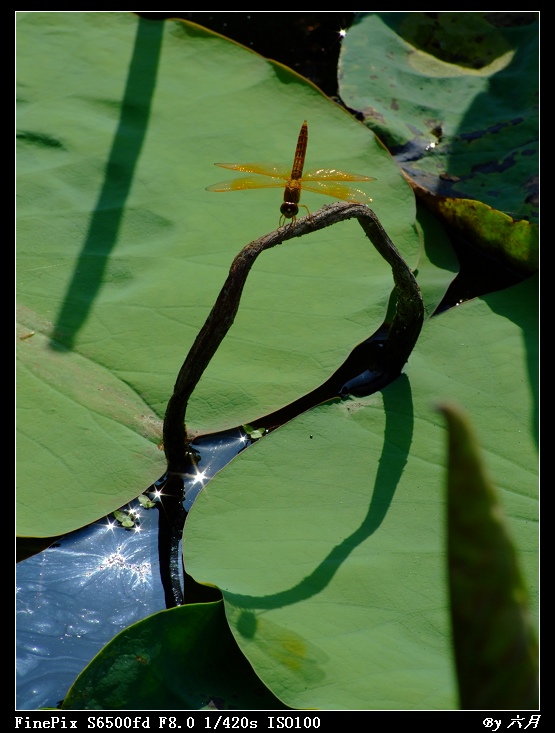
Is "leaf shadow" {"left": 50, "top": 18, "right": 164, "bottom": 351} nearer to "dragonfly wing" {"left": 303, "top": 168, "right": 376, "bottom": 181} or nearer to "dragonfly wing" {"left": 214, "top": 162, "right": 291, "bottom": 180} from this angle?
"dragonfly wing" {"left": 214, "top": 162, "right": 291, "bottom": 180}

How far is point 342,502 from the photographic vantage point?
1406mm

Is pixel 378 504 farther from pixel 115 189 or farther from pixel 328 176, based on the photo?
pixel 115 189

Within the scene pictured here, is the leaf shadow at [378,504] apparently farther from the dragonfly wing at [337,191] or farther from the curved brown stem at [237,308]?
the dragonfly wing at [337,191]

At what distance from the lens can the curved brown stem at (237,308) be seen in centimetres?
129

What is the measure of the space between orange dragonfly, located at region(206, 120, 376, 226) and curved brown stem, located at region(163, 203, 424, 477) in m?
0.16

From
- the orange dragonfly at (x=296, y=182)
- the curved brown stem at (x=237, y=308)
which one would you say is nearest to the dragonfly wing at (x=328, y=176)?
the orange dragonfly at (x=296, y=182)

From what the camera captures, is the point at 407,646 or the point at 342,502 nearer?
the point at 407,646

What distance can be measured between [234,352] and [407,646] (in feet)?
2.59

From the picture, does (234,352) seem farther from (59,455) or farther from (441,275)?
(441,275)

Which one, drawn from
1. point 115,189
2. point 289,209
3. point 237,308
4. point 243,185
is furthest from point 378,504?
point 115,189

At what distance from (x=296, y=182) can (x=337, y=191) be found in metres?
0.11

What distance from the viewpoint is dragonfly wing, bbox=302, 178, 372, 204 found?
1616 mm

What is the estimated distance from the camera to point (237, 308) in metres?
1.32

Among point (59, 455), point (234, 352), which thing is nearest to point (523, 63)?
point (234, 352)
